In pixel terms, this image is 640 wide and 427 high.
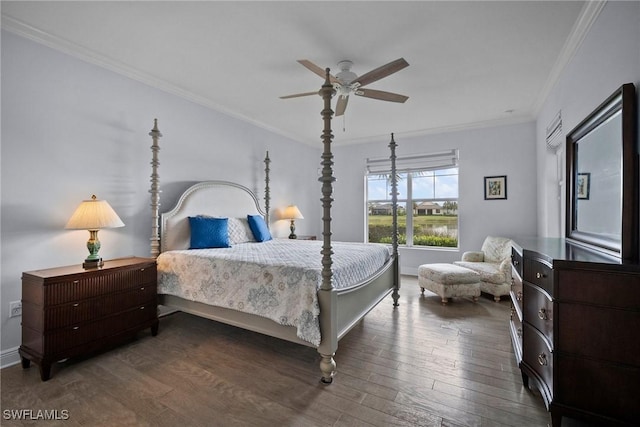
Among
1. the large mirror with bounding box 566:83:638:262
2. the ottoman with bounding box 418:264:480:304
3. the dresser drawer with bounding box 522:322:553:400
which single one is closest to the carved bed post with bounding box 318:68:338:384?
the dresser drawer with bounding box 522:322:553:400

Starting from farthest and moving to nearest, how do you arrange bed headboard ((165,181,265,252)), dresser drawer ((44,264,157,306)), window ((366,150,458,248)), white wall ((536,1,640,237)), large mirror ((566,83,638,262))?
window ((366,150,458,248)) → bed headboard ((165,181,265,252)) → dresser drawer ((44,264,157,306)) → white wall ((536,1,640,237)) → large mirror ((566,83,638,262))

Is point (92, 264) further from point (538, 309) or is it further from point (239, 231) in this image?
point (538, 309)

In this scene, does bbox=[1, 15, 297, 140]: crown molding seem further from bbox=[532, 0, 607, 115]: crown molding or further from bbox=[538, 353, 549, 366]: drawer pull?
bbox=[538, 353, 549, 366]: drawer pull

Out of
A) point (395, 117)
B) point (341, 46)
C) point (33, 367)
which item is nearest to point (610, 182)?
point (341, 46)

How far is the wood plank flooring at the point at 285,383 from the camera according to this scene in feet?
5.48

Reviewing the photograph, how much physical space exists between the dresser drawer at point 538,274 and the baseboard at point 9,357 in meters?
3.81

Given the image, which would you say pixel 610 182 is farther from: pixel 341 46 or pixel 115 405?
pixel 115 405

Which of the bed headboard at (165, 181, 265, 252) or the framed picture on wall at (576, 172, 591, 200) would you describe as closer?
the framed picture on wall at (576, 172, 591, 200)

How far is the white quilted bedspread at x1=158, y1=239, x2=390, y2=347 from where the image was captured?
209cm

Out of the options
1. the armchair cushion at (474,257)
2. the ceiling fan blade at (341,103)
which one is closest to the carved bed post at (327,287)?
the ceiling fan blade at (341,103)

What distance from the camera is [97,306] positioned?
7.70 ft

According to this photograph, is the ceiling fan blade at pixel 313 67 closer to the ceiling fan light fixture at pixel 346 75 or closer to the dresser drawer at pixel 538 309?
the ceiling fan light fixture at pixel 346 75

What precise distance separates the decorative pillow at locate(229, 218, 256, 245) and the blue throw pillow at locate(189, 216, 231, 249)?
26cm

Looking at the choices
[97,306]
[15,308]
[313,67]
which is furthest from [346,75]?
[15,308]
